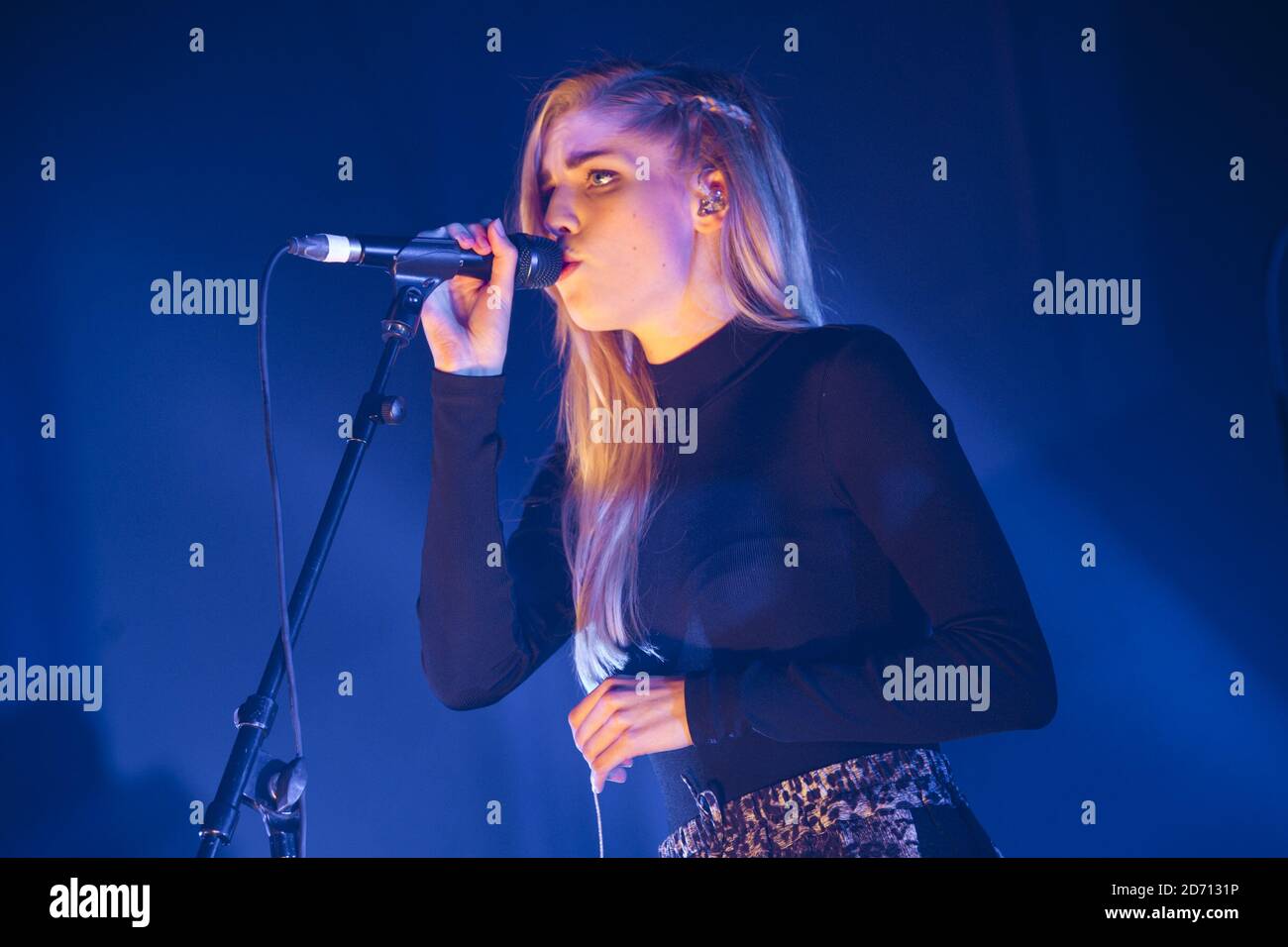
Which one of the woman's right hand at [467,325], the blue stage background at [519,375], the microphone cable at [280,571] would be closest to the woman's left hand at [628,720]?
the blue stage background at [519,375]

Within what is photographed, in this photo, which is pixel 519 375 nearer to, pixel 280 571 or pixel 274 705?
pixel 280 571

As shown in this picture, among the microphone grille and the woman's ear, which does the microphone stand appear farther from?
the woman's ear

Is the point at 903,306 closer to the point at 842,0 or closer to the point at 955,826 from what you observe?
the point at 842,0

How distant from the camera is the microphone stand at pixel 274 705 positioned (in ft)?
5.37

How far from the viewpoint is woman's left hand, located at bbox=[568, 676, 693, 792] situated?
1.86 meters

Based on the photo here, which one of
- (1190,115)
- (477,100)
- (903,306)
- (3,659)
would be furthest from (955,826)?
(3,659)

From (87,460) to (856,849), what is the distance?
1.53 m

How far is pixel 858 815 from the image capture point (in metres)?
1.77

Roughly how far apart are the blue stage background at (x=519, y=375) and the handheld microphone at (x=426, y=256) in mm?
300

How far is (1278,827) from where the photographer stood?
7.04 ft

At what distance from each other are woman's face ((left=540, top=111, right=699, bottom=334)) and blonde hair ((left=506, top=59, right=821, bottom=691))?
46 millimetres

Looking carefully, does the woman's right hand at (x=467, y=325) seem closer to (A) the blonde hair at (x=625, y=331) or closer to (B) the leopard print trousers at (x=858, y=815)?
(A) the blonde hair at (x=625, y=331)

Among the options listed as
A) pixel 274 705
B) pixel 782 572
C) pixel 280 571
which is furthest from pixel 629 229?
pixel 274 705

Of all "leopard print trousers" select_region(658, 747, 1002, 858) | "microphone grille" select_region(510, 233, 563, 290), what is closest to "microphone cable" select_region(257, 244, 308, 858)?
"microphone grille" select_region(510, 233, 563, 290)
